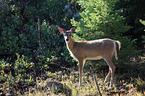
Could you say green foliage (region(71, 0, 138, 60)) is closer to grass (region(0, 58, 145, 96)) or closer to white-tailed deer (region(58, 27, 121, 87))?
grass (region(0, 58, 145, 96))

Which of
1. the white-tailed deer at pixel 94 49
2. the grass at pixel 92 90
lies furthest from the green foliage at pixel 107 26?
the grass at pixel 92 90

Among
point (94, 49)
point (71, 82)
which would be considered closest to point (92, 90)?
point (71, 82)

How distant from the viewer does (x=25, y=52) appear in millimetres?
A: 11820

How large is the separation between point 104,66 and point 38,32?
5.59 meters

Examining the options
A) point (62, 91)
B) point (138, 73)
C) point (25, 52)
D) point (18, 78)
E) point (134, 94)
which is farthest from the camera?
point (25, 52)

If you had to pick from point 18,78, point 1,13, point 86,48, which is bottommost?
point 18,78

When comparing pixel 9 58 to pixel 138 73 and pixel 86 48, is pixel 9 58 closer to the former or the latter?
pixel 86 48

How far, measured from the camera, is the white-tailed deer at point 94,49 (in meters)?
7.40

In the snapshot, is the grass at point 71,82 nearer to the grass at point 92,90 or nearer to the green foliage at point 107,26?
the grass at point 92,90

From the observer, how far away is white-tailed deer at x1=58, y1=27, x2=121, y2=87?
291 inches

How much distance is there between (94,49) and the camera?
7.59 m

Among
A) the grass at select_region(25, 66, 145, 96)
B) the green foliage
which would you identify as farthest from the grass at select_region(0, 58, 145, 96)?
the green foliage

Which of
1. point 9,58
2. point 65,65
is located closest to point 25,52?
point 9,58

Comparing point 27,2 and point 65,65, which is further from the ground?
point 27,2
